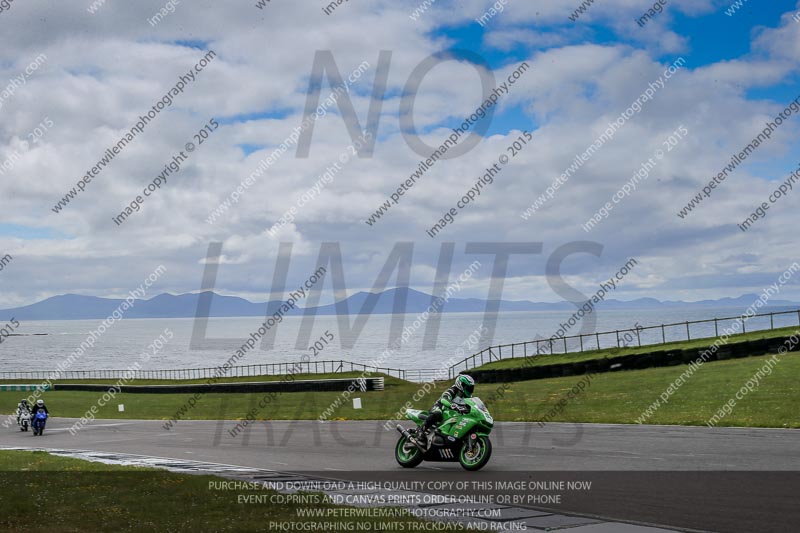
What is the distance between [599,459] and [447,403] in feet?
10.7

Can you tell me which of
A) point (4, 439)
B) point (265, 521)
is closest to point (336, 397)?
point (4, 439)

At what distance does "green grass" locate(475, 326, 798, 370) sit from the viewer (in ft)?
138

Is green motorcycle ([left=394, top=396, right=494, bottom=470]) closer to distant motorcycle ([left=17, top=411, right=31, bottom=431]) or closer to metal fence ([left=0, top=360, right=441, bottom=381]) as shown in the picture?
distant motorcycle ([left=17, top=411, right=31, bottom=431])

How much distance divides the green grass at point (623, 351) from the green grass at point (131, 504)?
102 feet

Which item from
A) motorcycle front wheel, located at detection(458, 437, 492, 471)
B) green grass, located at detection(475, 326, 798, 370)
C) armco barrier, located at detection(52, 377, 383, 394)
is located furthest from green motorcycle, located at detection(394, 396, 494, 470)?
armco barrier, located at detection(52, 377, 383, 394)

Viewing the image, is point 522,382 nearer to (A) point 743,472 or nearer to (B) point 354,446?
(B) point 354,446

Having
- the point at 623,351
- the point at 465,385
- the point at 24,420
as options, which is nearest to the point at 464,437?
the point at 465,385

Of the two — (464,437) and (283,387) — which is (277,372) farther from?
(464,437)

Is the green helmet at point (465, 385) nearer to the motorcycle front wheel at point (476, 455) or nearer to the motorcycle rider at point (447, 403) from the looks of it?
the motorcycle rider at point (447, 403)

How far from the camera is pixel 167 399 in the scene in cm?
5428

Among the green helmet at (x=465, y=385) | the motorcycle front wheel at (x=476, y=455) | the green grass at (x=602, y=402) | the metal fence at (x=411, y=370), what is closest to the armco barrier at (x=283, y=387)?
the green grass at (x=602, y=402)

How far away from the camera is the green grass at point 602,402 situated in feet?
77.2

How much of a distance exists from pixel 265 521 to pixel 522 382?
1345 inches

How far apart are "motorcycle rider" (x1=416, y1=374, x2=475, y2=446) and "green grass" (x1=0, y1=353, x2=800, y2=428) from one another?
9129 mm
